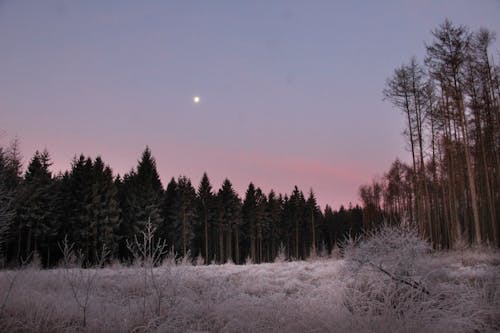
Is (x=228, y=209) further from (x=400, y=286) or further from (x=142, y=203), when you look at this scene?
(x=400, y=286)

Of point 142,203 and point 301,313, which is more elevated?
point 142,203

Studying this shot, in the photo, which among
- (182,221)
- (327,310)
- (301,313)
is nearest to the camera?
(301,313)

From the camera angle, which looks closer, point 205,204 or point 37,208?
point 37,208

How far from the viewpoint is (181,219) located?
40.6 m

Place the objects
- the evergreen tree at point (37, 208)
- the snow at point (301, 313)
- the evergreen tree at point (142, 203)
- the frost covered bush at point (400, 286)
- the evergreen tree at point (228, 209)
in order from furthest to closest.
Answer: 1. the evergreen tree at point (228, 209)
2. the evergreen tree at point (142, 203)
3. the evergreen tree at point (37, 208)
4. the frost covered bush at point (400, 286)
5. the snow at point (301, 313)

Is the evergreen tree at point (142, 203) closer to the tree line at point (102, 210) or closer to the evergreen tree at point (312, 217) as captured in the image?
the tree line at point (102, 210)

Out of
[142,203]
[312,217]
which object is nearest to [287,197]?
[312,217]

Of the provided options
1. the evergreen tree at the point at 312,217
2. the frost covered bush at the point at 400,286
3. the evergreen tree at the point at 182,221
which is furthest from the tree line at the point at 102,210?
the frost covered bush at the point at 400,286

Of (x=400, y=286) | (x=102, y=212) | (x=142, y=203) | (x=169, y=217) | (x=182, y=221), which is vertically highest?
(x=142, y=203)

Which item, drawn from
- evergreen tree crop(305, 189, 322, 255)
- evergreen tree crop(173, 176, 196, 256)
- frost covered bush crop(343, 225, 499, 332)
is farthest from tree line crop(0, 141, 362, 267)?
frost covered bush crop(343, 225, 499, 332)

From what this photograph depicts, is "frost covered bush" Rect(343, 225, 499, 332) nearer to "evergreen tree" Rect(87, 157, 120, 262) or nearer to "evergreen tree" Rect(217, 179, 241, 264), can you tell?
"evergreen tree" Rect(87, 157, 120, 262)

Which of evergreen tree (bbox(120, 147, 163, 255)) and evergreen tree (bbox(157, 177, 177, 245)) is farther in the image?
A: evergreen tree (bbox(157, 177, 177, 245))

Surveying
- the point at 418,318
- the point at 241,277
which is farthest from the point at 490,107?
the point at 418,318

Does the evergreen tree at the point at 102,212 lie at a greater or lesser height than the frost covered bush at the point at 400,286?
greater
